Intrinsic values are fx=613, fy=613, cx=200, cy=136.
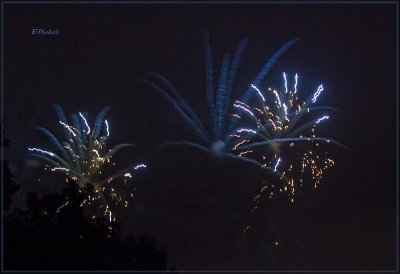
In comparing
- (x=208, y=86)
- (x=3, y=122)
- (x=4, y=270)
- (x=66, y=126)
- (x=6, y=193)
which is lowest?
(x=4, y=270)

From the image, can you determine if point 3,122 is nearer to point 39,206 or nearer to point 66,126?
point 39,206

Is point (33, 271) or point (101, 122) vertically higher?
point (101, 122)

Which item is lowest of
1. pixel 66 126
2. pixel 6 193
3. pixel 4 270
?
pixel 4 270

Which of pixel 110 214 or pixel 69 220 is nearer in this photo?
pixel 69 220

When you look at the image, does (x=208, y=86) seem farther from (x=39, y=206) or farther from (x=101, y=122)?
(x=39, y=206)

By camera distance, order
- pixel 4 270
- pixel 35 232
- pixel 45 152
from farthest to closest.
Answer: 1. pixel 45 152
2. pixel 35 232
3. pixel 4 270

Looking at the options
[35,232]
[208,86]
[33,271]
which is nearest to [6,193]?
[35,232]

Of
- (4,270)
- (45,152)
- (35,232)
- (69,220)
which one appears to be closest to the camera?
(4,270)

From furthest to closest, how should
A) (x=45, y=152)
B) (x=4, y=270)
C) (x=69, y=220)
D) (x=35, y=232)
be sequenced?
(x=45, y=152) → (x=69, y=220) → (x=35, y=232) → (x=4, y=270)

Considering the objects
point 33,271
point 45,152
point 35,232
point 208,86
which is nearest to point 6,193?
point 35,232
